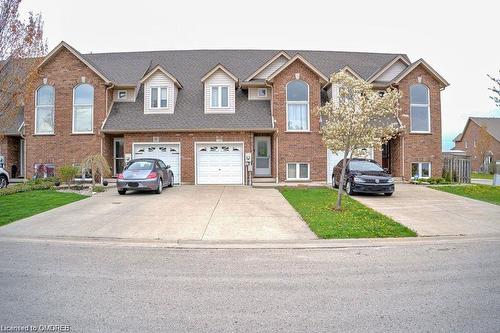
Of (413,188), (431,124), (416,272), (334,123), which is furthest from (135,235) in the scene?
(431,124)

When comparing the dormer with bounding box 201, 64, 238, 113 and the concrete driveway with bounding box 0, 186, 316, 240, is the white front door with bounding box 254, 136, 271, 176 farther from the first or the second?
the concrete driveway with bounding box 0, 186, 316, 240

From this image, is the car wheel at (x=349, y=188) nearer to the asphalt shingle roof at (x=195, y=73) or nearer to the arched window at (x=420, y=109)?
the asphalt shingle roof at (x=195, y=73)

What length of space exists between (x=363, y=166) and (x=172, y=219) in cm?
931

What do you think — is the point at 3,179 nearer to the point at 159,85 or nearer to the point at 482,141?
the point at 159,85

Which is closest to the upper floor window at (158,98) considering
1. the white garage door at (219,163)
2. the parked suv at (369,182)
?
the white garage door at (219,163)

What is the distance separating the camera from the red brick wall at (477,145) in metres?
47.2

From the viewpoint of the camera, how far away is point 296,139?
19750 mm

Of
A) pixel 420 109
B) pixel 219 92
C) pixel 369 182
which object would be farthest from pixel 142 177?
pixel 420 109

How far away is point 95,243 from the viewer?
8031 mm

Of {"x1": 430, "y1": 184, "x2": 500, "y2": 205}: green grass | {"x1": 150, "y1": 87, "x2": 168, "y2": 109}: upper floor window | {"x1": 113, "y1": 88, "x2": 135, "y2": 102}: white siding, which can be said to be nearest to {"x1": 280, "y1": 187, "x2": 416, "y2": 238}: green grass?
{"x1": 430, "y1": 184, "x2": 500, "y2": 205}: green grass

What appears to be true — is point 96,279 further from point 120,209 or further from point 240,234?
point 120,209

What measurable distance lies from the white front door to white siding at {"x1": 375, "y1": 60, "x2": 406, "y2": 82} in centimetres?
780

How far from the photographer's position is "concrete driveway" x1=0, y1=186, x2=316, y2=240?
879 centimetres

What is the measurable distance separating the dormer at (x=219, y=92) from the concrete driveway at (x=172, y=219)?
308 inches
